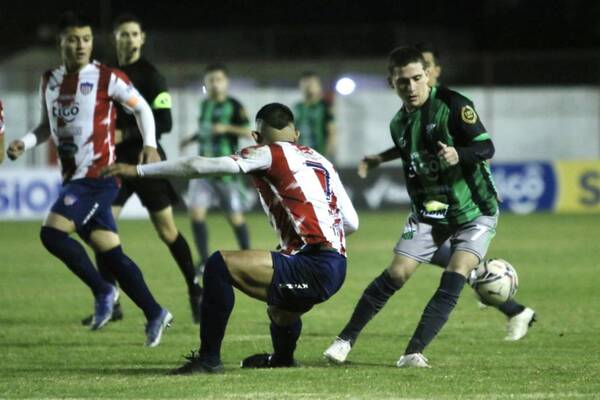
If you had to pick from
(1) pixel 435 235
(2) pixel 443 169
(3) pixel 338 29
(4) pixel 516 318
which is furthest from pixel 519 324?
(3) pixel 338 29

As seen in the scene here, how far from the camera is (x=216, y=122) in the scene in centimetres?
1528

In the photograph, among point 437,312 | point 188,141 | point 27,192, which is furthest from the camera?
point 27,192

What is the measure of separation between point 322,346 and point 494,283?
120cm

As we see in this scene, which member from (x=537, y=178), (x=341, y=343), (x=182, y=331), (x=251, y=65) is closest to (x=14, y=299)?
(x=182, y=331)

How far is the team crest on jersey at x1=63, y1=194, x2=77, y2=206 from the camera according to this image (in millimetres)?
8938

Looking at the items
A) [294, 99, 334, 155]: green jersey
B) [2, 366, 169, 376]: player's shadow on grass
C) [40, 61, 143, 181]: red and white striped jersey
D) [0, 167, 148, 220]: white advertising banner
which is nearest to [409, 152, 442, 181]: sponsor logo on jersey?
[2, 366, 169, 376]: player's shadow on grass

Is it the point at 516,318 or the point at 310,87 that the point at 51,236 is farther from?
the point at 310,87

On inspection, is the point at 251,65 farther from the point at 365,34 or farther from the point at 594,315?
the point at 594,315

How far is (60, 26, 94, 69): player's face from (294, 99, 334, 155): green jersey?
9.20m

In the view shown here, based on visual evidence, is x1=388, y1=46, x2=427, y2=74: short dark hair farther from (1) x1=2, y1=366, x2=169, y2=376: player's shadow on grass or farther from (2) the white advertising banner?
(2) the white advertising banner

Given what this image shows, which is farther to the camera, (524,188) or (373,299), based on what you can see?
(524,188)

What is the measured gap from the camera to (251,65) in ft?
109

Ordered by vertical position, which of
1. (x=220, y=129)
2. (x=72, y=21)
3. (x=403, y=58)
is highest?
(x=72, y=21)

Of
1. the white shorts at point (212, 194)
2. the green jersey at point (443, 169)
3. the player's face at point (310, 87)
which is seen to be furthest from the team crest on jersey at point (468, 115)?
the player's face at point (310, 87)
